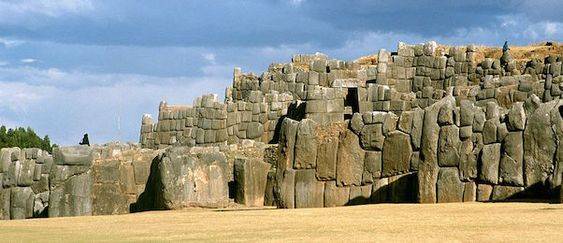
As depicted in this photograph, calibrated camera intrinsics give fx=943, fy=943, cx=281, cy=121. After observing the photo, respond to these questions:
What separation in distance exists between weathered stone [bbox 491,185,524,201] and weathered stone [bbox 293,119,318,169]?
3417 millimetres

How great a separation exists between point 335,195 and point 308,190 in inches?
18.9

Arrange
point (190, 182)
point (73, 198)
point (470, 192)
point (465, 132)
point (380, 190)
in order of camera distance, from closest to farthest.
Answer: point (470, 192) < point (465, 132) < point (380, 190) < point (190, 182) < point (73, 198)

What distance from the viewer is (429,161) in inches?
565

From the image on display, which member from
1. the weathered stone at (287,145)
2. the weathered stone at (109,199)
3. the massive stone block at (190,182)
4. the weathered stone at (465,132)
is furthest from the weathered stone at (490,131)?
the weathered stone at (109,199)

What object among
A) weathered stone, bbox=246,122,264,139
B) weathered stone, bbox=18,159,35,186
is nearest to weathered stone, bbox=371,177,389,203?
weathered stone, bbox=18,159,35,186

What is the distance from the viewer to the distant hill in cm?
5249

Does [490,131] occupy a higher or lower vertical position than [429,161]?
higher

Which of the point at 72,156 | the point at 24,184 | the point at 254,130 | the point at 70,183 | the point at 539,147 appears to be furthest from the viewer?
the point at 254,130

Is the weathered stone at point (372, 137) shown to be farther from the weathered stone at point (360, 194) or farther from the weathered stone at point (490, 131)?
the weathered stone at point (490, 131)

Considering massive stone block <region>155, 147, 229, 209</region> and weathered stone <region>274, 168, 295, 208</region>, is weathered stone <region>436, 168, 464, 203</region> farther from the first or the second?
massive stone block <region>155, 147, 229, 209</region>

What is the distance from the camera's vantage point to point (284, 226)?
1105 centimetres

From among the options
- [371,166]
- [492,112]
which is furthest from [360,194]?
[492,112]

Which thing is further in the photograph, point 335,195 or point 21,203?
point 21,203

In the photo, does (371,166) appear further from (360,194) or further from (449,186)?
(449,186)
